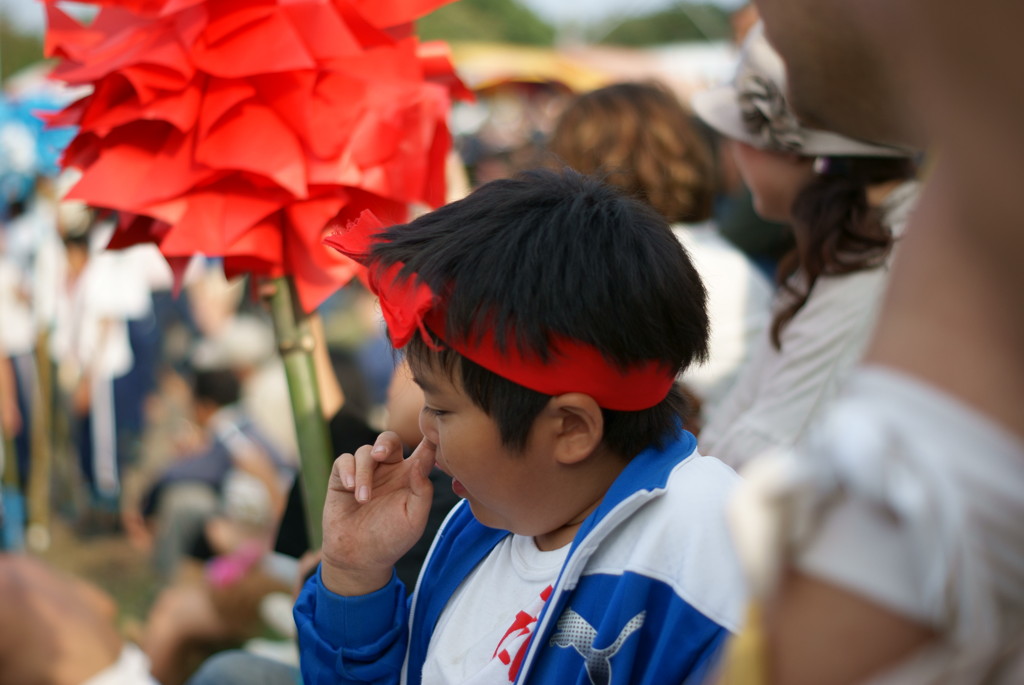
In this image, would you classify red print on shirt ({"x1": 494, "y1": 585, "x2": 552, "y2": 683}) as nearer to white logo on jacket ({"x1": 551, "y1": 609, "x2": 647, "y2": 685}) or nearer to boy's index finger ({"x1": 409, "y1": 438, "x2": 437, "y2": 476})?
white logo on jacket ({"x1": 551, "y1": 609, "x2": 647, "y2": 685})

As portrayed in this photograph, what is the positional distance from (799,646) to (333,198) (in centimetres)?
134

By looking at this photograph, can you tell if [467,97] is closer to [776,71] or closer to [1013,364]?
[776,71]

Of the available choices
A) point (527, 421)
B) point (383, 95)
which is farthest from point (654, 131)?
point (527, 421)

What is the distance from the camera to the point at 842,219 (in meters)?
2.07

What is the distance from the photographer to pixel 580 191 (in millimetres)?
1362

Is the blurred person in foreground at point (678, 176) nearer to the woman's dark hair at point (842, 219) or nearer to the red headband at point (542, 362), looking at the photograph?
the woman's dark hair at point (842, 219)

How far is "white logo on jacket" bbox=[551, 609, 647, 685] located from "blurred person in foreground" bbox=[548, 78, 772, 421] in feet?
4.91

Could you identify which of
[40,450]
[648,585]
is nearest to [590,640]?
[648,585]

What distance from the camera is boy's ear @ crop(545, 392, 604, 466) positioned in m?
1.27

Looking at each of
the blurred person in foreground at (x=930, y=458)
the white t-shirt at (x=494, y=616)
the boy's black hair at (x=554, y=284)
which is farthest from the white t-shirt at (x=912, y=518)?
the white t-shirt at (x=494, y=616)

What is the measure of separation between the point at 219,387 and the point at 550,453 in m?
4.32

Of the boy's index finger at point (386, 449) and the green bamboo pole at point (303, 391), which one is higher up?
the boy's index finger at point (386, 449)

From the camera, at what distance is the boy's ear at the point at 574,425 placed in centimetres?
127

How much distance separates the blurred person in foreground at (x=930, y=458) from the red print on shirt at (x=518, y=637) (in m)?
0.69
